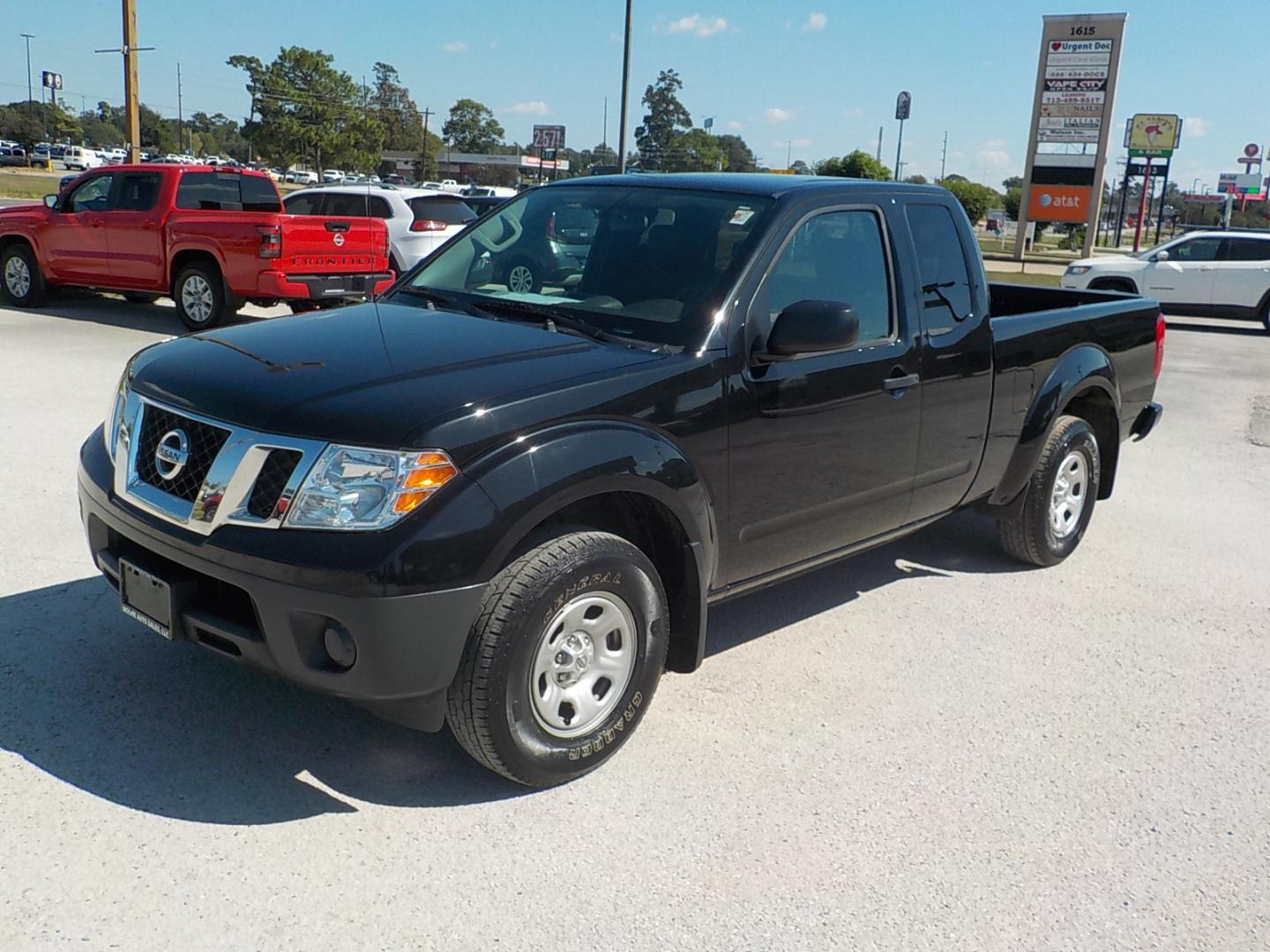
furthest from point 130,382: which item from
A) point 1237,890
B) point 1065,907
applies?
point 1237,890

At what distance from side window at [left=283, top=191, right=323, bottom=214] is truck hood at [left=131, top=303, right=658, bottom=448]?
1345cm

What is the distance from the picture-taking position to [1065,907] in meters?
3.02

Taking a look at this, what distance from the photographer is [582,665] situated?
3.48 metres

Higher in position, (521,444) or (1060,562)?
(521,444)

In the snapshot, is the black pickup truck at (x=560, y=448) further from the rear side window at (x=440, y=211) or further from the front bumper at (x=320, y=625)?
the rear side window at (x=440, y=211)

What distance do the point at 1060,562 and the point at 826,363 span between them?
252 centimetres

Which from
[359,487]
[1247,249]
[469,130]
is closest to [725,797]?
[359,487]

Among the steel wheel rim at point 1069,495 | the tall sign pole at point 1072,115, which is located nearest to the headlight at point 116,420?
the steel wheel rim at point 1069,495

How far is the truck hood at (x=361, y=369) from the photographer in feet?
10.2

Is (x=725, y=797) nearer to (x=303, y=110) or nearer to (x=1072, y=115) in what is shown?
(x=1072, y=115)

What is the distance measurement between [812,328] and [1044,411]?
7.26 feet

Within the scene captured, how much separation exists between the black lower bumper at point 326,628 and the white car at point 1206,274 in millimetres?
18941

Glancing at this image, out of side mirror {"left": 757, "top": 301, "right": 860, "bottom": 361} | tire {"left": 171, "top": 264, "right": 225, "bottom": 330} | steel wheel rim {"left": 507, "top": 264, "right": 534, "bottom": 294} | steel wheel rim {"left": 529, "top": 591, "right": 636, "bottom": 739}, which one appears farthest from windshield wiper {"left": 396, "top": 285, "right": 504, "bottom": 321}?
tire {"left": 171, "top": 264, "right": 225, "bottom": 330}

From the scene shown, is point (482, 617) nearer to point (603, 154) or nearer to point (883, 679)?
point (883, 679)
